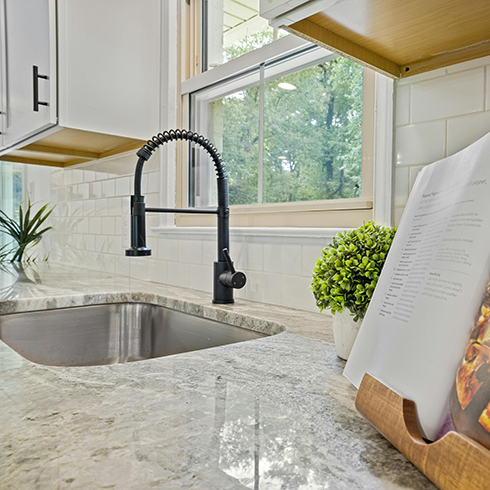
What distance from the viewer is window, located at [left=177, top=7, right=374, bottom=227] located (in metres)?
1.21

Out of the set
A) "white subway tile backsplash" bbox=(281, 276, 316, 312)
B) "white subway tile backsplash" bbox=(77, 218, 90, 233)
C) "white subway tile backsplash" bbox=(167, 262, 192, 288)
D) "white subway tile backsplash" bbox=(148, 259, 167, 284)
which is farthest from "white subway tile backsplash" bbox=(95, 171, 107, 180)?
"white subway tile backsplash" bbox=(281, 276, 316, 312)

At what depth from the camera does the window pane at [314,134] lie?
1.23 metres

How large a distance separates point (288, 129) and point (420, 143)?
1.72 ft

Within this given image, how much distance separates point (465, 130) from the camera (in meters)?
0.88

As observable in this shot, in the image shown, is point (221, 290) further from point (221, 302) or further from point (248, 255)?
point (248, 255)

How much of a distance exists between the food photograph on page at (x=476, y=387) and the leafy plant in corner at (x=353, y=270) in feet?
1.08

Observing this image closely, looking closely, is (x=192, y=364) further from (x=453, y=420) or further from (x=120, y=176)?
(x=120, y=176)

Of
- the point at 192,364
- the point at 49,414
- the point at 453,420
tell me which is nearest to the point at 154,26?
the point at 192,364

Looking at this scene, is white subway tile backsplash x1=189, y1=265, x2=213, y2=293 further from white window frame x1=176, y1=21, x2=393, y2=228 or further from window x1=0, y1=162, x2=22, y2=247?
window x1=0, y1=162, x2=22, y2=247

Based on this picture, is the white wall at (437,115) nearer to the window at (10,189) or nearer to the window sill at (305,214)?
the window sill at (305,214)

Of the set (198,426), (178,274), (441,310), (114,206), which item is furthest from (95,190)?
(441,310)

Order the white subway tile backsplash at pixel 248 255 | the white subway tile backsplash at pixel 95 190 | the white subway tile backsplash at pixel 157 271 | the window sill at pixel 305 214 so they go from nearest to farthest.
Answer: the window sill at pixel 305 214 → the white subway tile backsplash at pixel 248 255 → the white subway tile backsplash at pixel 157 271 → the white subway tile backsplash at pixel 95 190

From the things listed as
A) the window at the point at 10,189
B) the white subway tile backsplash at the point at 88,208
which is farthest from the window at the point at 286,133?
the window at the point at 10,189

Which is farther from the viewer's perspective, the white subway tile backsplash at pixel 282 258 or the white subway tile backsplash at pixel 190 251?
the white subway tile backsplash at pixel 190 251
